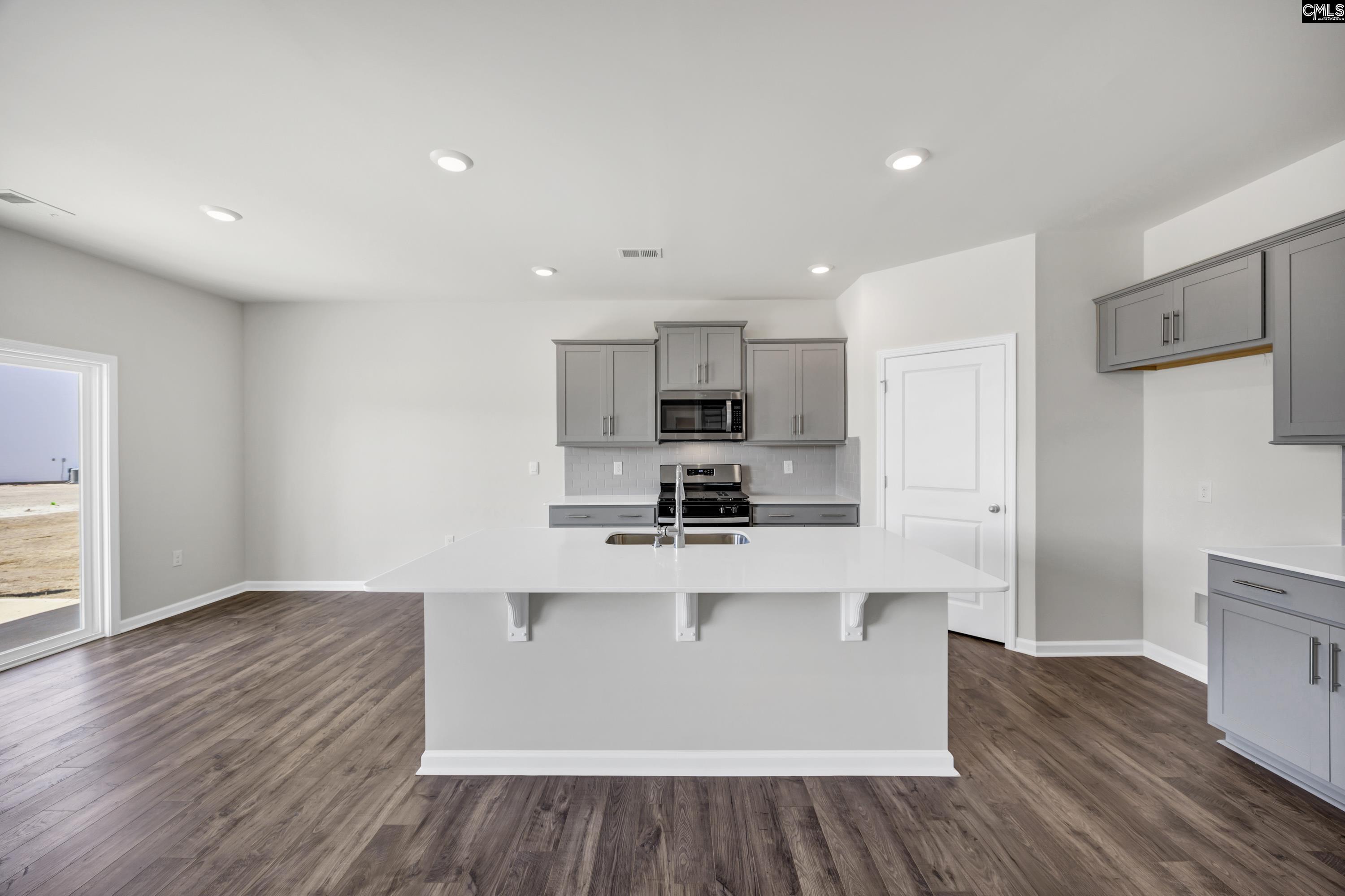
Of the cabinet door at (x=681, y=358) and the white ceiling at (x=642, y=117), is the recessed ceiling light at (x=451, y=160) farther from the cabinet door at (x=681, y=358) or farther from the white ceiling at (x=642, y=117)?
the cabinet door at (x=681, y=358)

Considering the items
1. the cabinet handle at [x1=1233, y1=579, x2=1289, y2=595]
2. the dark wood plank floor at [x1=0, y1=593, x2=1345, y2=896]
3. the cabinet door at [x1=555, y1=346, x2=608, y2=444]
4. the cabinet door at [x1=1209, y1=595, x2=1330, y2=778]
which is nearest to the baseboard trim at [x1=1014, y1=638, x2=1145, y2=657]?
the dark wood plank floor at [x1=0, y1=593, x2=1345, y2=896]

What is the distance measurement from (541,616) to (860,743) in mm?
1386

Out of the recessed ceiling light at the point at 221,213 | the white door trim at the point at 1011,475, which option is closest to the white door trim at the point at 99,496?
the recessed ceiling light at the point at 221,213

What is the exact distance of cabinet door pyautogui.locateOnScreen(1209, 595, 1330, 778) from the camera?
1859 millimetres

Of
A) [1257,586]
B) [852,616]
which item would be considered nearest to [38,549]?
[852,616]

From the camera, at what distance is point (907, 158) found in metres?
2.29

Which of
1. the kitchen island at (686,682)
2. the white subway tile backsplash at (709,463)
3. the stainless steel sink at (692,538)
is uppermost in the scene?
the white subway tile backsplash at (709,463)

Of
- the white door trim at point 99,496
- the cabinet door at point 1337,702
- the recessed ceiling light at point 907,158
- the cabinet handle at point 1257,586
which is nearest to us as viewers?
the cabinet door at point 1337,702

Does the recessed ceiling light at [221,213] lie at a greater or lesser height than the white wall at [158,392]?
greater

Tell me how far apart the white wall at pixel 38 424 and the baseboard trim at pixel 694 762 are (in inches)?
141

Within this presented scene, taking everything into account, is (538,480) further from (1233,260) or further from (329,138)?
(1233,260)

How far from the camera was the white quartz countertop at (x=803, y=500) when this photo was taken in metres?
4.20

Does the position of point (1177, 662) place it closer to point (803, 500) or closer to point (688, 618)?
point (803, 500)

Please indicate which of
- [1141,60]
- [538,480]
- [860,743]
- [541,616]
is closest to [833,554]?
[860,743]
